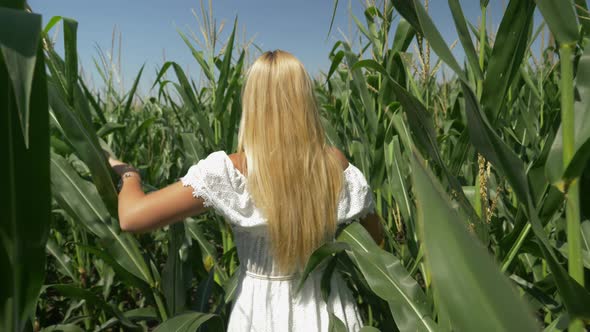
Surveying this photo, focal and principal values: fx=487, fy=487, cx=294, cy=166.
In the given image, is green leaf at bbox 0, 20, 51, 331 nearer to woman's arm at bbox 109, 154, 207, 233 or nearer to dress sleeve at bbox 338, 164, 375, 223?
woman's arm at bbox 109, 154, 207, 233

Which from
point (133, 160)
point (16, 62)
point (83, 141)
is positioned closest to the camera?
point (16, 62)

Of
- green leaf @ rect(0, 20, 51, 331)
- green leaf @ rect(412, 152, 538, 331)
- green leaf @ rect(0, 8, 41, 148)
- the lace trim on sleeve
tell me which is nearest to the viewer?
green leaf @ rect(412, 152, 538, 331)

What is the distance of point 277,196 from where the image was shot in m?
1.34

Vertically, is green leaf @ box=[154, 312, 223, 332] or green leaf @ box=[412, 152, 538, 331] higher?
green leaf @ box=[412, 152, 538, 331]

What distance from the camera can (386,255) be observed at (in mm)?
1182

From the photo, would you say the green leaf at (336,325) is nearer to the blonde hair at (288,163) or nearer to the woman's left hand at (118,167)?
the blonde hair at (288,163)

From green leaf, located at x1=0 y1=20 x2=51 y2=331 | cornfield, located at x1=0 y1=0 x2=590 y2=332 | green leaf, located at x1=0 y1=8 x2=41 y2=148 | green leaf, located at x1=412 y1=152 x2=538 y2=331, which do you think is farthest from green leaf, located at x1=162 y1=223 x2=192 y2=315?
green leaf, located at x1=412 y1=152 x2=538 y2=331

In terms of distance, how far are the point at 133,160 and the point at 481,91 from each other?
231cm

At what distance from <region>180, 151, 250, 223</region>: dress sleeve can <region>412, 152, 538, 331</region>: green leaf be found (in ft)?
3.34

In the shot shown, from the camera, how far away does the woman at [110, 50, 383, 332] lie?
4.25 ft

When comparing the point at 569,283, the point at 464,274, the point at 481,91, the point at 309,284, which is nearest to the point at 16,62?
the point at 464,274

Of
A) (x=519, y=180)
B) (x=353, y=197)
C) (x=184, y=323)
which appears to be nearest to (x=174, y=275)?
(x=184, y=323)

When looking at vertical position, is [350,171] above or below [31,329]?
above

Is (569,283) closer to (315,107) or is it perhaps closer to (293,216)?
(293,216)
